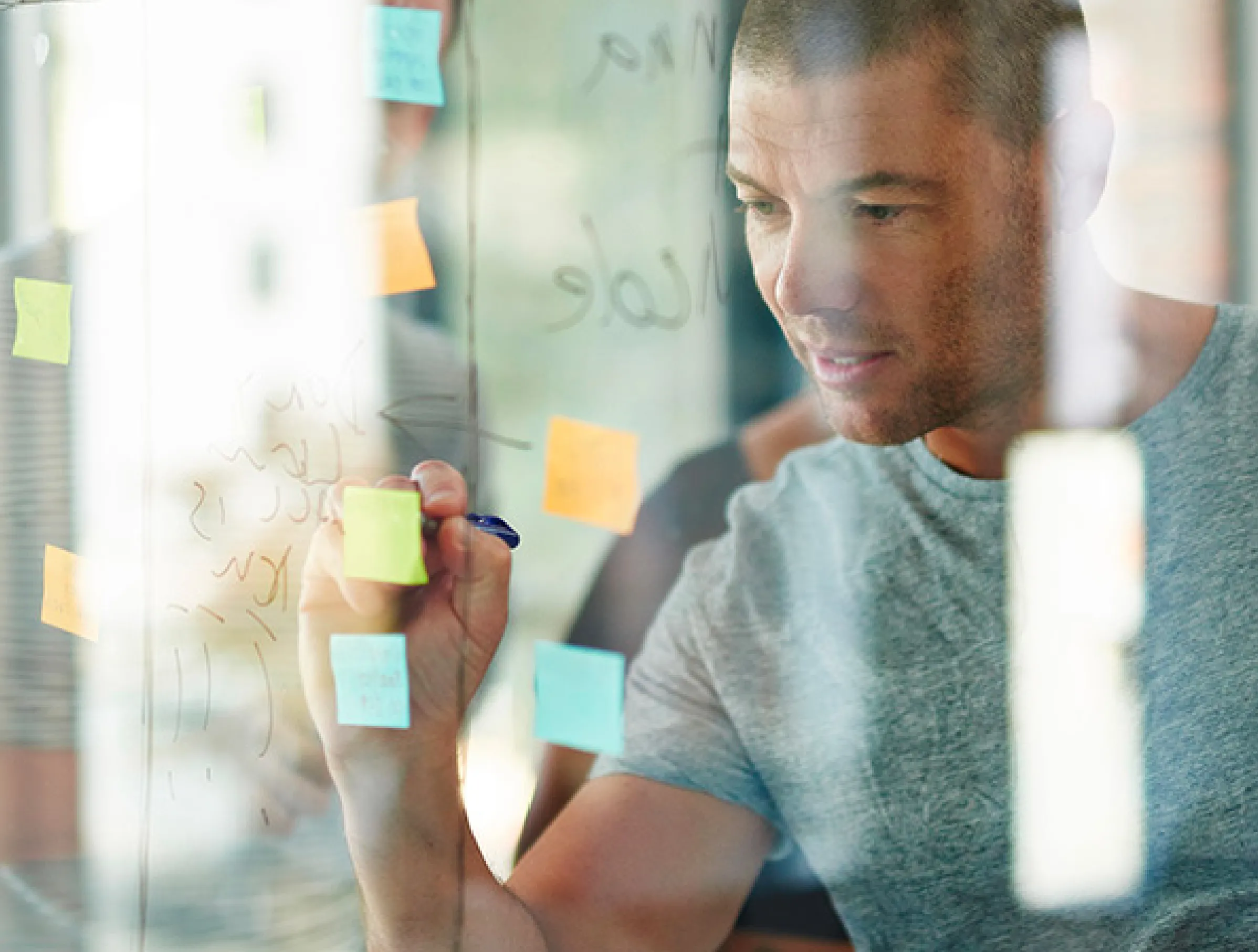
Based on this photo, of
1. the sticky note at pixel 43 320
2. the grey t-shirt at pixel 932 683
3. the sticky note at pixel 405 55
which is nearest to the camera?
the grey t-shirt at pixel 932 683

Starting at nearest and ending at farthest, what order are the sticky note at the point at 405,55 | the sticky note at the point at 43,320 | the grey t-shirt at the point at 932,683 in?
the grey t-shirt at the point at 932,683
the sticky note at the point at 405,55
the sticky note at the point at 43,320

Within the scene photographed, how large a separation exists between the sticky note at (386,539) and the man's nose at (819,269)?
0.35m

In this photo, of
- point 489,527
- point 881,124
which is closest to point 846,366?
point 881,124

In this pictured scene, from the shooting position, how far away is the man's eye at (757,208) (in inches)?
38.8

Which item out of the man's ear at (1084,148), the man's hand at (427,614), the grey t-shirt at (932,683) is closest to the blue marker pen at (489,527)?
the man's hand at (427,614)

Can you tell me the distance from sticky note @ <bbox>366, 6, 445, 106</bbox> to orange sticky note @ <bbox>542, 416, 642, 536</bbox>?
297 mm

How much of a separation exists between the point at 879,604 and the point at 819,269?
0.92 feet

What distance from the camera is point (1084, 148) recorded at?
938mm

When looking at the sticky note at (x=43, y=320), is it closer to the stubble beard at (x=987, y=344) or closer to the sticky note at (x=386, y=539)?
the sticky note at (x=386, y=539)

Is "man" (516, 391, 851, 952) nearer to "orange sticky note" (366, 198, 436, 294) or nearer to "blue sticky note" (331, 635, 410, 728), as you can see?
"blue sticky note" (331, 635, 410, 728)

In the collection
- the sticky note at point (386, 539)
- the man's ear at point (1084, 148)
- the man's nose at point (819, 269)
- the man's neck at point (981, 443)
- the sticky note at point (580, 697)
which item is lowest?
the sticky note at point (580, 697)

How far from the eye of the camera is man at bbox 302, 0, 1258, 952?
3.04ft

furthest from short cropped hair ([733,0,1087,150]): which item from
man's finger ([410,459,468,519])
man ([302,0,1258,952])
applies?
man's finger ([410,459,468,519])

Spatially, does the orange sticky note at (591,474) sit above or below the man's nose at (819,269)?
below
